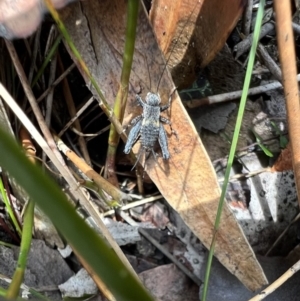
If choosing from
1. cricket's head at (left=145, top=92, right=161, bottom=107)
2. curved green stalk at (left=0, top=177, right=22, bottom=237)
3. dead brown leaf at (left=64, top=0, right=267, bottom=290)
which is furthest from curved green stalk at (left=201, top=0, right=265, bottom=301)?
curved green stalk at (left=0, top=177, right=22, bottom=237)

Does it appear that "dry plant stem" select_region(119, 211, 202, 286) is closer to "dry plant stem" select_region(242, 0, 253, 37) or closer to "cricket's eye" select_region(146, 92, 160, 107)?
"cricket's eye" select_region(146, 92, 160, 107)

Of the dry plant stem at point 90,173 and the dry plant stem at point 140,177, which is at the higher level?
the dry plant stem at point 90,173

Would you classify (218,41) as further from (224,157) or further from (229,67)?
(224,157)

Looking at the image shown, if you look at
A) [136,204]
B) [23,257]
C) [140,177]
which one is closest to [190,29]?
[140,177]

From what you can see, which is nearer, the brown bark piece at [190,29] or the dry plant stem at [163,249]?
the brown bark piece at [190,29]

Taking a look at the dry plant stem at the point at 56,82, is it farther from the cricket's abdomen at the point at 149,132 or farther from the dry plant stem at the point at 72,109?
the cricket's abdomen at the point at 149,132

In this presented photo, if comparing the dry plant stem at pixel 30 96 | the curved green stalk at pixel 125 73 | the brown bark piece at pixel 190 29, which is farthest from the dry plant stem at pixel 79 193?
the brown bark piece at pixel 190 29
